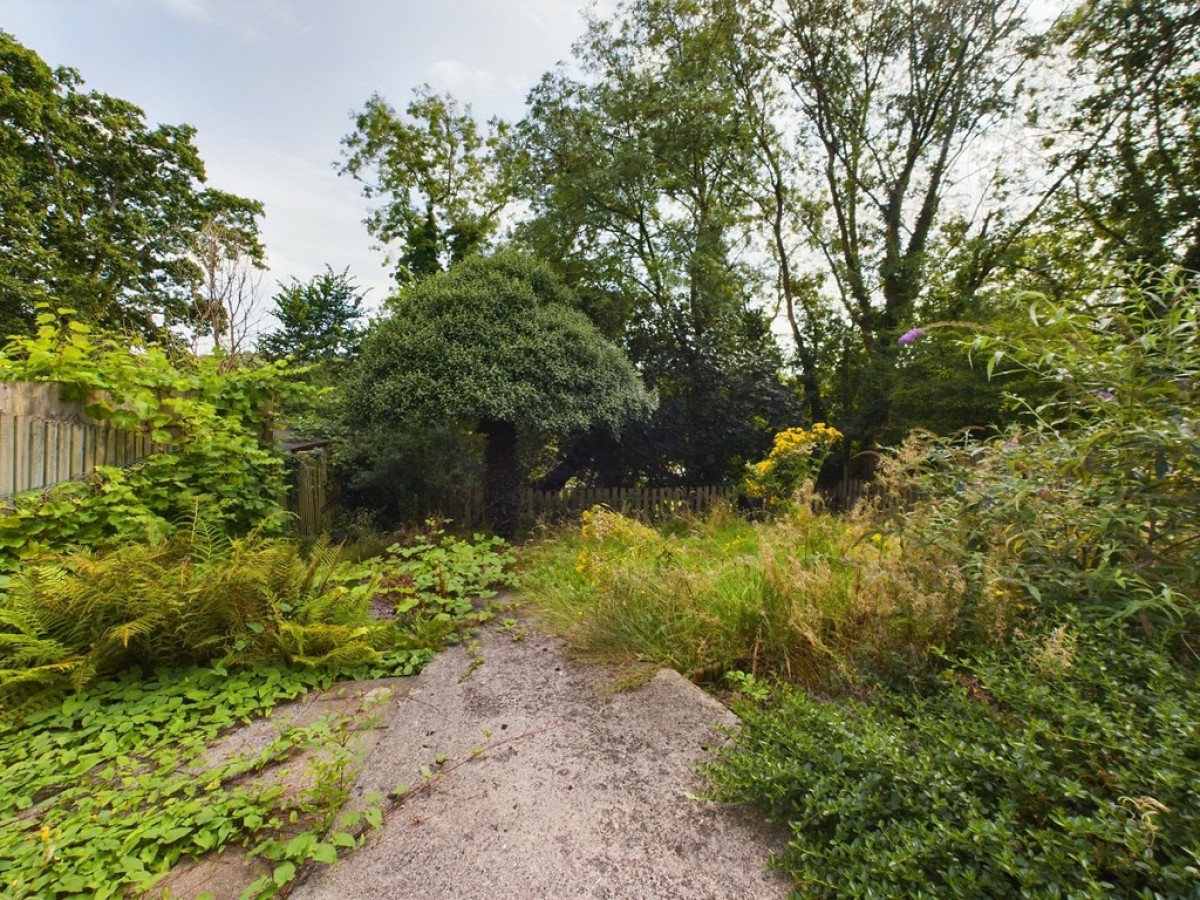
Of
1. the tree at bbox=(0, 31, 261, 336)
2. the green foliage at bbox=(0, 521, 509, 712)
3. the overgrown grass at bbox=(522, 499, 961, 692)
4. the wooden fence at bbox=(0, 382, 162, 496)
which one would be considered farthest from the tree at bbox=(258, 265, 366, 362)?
the overgrown grass at bbox=(522, 499, 961, 692)

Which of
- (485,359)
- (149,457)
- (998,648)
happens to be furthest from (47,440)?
(998,648)

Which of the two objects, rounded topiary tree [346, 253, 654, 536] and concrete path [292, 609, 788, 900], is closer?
concrete path [292, 609, 788, 900]

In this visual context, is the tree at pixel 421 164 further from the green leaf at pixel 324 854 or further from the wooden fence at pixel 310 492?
the green leaf at pixel 324 854

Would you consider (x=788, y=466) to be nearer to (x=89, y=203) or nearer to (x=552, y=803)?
(x=552, y=803)

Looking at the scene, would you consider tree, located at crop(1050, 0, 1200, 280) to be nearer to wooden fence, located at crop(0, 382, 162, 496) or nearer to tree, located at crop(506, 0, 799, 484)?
tree, located at crop(506, 0, 799, 484)

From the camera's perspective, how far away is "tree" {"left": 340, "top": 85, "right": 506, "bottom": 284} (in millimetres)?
13195

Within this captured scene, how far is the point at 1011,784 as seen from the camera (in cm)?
110

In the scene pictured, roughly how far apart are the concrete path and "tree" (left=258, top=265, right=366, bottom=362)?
9.59 m

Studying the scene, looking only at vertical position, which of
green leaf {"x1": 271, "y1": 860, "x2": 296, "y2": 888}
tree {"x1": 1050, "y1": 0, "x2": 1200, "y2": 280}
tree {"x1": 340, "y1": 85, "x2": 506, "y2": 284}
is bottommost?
green leaf {"x1": 271, "y1": 860, "x2": 296, "y2": 888}

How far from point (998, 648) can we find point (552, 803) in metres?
1.50

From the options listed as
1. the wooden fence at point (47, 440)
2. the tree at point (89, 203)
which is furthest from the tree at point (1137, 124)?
the tree at point (89, 203)

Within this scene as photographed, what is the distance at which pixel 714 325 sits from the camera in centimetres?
880

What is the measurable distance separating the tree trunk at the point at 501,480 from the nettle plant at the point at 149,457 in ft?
8.64

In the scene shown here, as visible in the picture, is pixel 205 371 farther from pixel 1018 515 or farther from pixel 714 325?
pixel 714 325
